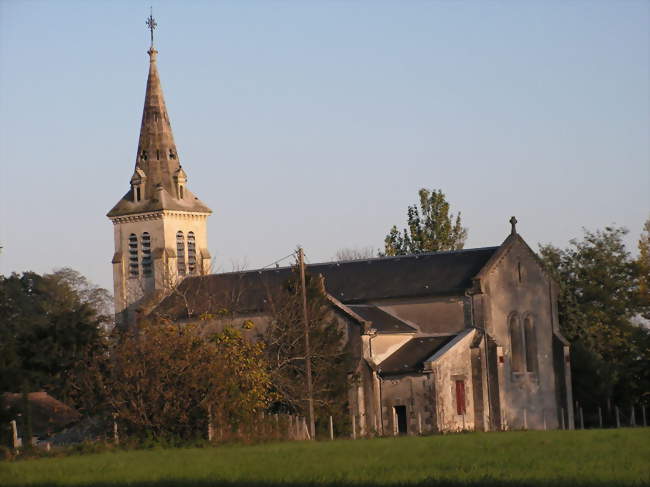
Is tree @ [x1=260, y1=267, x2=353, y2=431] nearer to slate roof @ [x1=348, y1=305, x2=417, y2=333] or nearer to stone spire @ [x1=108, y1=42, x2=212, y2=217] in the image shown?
slate roof @ [x1=348, y1=305, x2=417, y2=333]

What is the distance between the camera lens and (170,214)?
7931 cm

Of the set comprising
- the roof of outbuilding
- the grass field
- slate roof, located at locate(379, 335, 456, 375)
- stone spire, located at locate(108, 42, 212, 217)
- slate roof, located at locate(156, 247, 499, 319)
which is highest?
stone spire, located at locate(108, 42, 212, 217)

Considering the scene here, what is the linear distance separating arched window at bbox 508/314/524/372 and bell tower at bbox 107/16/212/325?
79.1 ft

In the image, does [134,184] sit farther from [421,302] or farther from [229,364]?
[229,364]

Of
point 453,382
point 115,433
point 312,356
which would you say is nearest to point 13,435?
point 115,433

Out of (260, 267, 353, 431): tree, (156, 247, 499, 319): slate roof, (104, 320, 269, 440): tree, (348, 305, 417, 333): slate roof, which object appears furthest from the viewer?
(156, 247, 499, 319): slate roof

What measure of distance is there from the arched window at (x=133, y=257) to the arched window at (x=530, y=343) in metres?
27.7

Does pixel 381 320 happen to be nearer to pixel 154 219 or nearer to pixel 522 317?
pixel 522 317

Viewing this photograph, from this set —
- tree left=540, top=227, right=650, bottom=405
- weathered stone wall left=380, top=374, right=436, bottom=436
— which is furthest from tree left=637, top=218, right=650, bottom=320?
weathered stone wall left=380, top=374, right=436, bottom=436

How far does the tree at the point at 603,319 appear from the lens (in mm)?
66125

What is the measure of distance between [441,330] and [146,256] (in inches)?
979

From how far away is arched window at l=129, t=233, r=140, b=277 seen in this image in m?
79.8

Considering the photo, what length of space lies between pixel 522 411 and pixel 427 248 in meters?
31.7

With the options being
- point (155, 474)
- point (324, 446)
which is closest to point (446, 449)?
point (324, 446)
